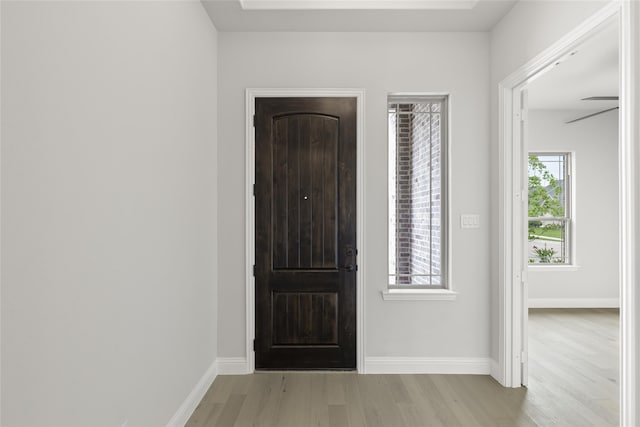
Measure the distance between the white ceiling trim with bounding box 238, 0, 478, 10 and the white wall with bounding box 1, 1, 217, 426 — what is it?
1.85ft

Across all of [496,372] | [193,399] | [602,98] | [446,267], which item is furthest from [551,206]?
[193,399]

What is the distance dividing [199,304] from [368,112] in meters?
1.99

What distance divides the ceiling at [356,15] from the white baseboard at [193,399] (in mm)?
2686

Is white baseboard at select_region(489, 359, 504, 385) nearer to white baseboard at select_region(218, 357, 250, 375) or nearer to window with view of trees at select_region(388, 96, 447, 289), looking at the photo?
window with view of trees at select_region(388, 96, 447, 289)

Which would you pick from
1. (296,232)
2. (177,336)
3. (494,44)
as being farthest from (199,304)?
(494,44)

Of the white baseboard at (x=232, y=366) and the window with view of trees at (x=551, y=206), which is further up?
the window with view of trees at (x=551, y=206)

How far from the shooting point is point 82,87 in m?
1.43

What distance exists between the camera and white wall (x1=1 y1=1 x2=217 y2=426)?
1.15 meters

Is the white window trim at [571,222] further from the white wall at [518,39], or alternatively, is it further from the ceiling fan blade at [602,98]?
the white wall at [518,39]

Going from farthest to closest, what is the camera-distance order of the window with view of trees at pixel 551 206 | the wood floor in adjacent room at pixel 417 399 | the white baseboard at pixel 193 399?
the window with view of trees at pixel 551 206 → the wood floor in adjacent room at pixel 417 399 → the white baseboard at pixel 193 399

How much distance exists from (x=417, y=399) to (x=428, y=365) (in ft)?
1.70

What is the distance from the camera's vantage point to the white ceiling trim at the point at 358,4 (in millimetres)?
2902

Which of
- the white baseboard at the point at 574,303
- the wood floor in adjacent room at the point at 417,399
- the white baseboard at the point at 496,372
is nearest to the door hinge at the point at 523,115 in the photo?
the white baseboard at the point at 496,372

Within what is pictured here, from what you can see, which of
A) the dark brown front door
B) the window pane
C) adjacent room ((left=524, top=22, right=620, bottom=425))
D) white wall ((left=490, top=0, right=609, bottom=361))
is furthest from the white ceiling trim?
the window pane
